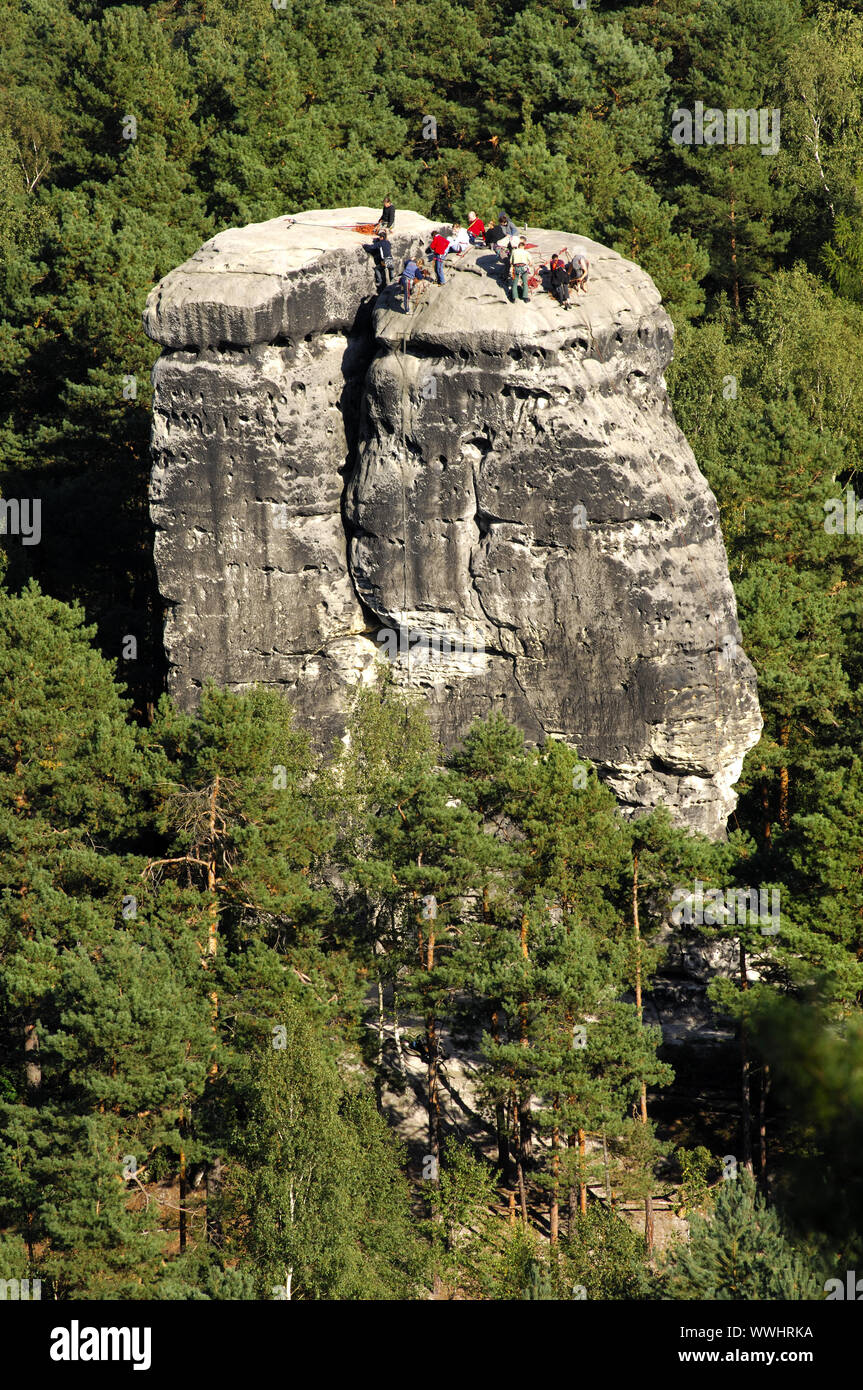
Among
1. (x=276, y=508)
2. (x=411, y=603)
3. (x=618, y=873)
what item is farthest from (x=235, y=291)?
(x=618, y=873)

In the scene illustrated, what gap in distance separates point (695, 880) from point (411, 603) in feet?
28.1

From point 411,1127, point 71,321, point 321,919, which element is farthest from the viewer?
point 71,321

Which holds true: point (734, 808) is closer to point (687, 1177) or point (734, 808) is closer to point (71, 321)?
point (687, 1177)

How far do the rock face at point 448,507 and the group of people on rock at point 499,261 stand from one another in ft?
0.87

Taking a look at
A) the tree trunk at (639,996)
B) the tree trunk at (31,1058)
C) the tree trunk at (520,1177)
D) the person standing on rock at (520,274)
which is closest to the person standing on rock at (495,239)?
the person standing on rock at (520,274)

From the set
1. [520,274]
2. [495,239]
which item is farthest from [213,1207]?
[495,239]

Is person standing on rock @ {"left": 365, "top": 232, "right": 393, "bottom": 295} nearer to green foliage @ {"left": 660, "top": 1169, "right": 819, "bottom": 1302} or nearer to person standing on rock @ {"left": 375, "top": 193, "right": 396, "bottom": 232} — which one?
person standing on rock @ {"left": 375, "top": 193, "right": 396, "bottom": 232}

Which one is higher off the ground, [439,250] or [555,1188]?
[439,250]

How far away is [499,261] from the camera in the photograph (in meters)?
33.7

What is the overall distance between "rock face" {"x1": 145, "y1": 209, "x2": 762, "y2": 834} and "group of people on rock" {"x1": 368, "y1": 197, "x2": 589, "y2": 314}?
0.87 ft

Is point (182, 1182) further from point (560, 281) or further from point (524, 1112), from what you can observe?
point (560, 281)

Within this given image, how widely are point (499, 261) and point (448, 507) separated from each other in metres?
4.99

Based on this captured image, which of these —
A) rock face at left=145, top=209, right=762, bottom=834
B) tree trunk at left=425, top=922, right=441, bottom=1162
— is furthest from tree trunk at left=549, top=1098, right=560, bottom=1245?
rock face at left=145, top=209, right=762, bottom=834

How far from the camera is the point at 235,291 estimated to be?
3428 cm
